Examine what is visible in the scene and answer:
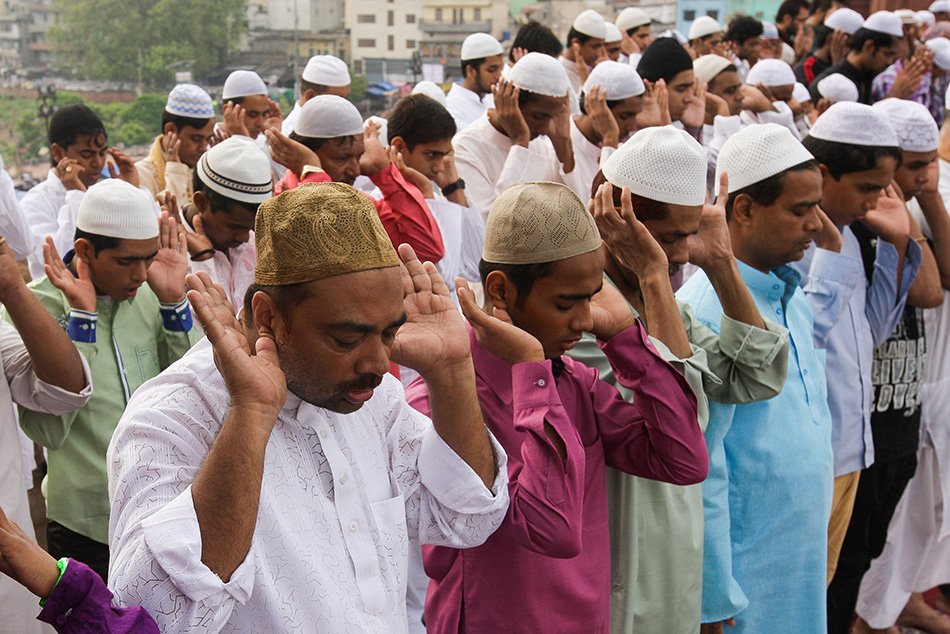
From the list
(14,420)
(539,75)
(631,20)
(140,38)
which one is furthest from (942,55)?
(14,420)

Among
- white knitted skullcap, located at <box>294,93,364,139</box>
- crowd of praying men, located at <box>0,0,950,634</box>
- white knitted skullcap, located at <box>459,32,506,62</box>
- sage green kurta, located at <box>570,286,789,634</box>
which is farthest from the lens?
white knitted skullcap, located at <box>459,32,506,62</box>

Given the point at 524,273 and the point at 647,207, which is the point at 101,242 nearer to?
the point at 524,273

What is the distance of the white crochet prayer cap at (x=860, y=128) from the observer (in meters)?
3.71

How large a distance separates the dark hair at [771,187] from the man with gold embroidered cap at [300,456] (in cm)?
160

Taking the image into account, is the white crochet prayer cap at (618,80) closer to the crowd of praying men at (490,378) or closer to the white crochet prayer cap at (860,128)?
the crowd of praying men at (490,378)

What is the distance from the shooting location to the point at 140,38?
963 centimetres

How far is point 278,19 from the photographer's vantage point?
37.7ft

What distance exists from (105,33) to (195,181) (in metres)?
6.93

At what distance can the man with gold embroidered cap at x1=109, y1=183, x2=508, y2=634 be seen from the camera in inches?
60.9

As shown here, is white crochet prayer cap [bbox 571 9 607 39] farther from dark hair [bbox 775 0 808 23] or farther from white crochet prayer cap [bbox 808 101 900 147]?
dark hair [bbox 775 0 808 23]

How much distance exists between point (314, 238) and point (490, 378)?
0.75 metres

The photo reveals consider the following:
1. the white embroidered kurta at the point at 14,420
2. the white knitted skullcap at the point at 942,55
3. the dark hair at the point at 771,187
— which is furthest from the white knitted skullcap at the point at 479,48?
the white embroidered kurta at the point at 14,420

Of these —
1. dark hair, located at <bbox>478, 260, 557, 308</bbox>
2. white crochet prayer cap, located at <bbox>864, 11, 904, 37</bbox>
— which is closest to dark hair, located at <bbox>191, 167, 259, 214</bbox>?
dark hair, located at <bbox>478, 260, 557, 308</bbox>

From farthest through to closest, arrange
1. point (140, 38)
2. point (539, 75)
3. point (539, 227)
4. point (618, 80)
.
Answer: point (140, 38) < point (618, 80) < point (539, 75) < point (539, 227)
